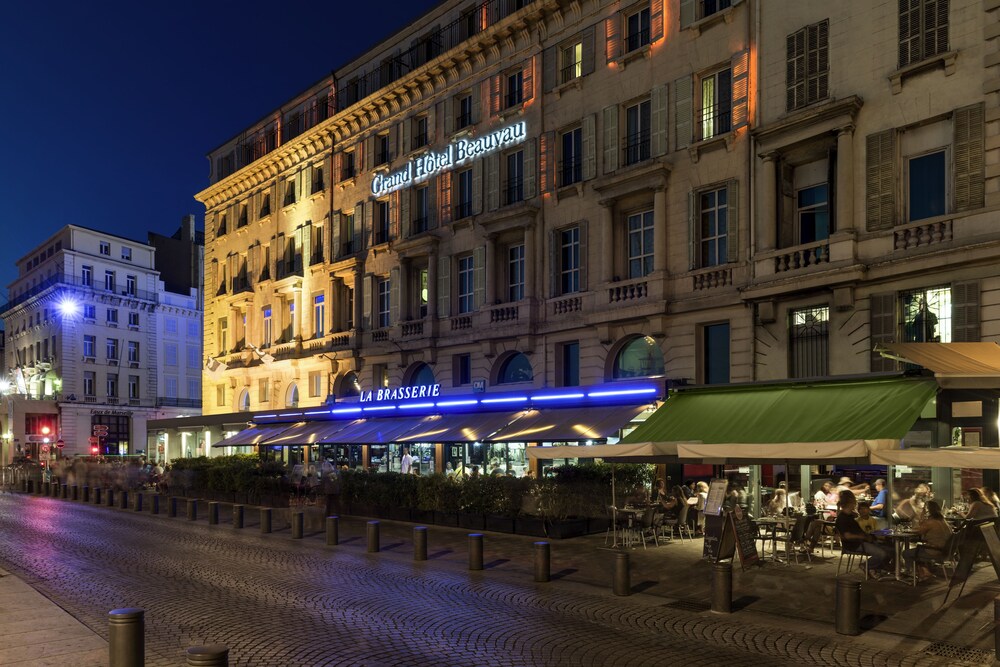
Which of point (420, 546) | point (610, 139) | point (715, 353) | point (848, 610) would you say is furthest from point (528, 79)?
point (848, 610)

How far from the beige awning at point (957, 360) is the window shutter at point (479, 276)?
16.2 metres

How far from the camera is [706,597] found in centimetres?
1185

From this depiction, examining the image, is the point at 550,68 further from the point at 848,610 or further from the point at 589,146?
the point at 848,610

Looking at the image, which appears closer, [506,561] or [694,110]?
[506,561]

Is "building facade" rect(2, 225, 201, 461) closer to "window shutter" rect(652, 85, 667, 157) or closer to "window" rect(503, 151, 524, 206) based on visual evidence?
"window" rect(503, 151, 524, 206)

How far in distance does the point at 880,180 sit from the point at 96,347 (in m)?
62.0

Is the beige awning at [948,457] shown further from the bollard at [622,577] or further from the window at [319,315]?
the window at [319,315]

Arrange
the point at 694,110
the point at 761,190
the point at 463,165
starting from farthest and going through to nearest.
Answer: the point at 463,165
the point at 694,110
the point at 761,190

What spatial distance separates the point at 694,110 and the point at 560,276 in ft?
22.1

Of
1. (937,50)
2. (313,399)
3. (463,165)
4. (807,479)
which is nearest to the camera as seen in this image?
(937,50)

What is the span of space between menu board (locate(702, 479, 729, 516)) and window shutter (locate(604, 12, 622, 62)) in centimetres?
1560

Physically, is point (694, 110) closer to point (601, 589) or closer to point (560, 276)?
point (560, 276)

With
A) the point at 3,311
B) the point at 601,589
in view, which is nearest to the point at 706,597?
the point at 601,589

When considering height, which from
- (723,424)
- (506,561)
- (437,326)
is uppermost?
(437,326)
